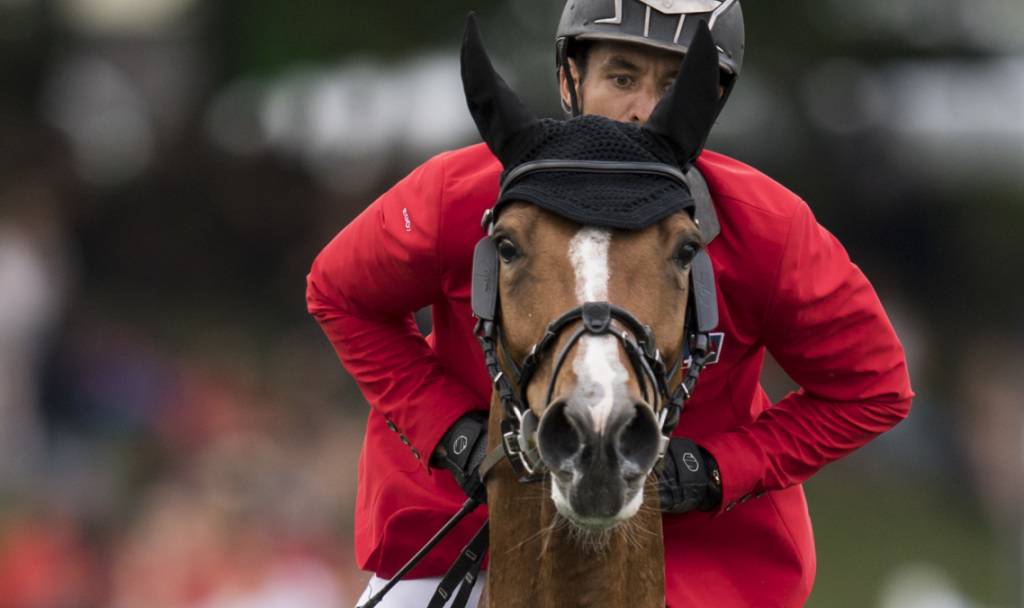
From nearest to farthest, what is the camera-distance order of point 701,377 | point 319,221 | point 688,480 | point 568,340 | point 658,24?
point 568,340
point 688,480
point 701,377
point 658,24
point 319,221

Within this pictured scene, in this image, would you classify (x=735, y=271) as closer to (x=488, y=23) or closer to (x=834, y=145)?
(x=488, y=23)

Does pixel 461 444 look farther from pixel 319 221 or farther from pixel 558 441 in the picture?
pixel 319 221

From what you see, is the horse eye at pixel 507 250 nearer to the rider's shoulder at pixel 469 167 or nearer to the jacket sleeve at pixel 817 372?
the rider's shoulder at pixel 469 167

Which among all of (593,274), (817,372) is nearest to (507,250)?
(593,274)

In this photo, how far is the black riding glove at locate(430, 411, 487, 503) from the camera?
436 centimetres

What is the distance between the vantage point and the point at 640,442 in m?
3.53

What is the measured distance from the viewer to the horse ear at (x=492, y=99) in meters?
4.02

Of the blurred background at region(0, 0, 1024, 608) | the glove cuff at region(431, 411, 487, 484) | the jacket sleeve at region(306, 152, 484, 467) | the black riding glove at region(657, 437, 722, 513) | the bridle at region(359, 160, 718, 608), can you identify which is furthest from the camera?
the blurred background at region(0, 0, 1024, 608)

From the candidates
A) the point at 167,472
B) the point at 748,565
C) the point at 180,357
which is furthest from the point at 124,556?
the point at 748,565

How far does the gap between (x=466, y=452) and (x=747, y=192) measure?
967mm

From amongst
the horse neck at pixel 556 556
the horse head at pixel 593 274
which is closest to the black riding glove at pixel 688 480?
the horse neck at pixel 556 556

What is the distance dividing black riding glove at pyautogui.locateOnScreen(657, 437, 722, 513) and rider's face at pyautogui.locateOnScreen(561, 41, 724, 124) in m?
1.08

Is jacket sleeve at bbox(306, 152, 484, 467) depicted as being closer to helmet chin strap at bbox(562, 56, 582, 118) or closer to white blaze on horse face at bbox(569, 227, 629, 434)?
helmet chin strap at bbox(562, 56, 582, 118)

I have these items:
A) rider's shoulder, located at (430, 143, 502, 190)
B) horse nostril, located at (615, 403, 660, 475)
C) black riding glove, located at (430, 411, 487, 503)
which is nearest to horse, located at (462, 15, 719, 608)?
horse nostril, located at (615, 403, 660, 475)
